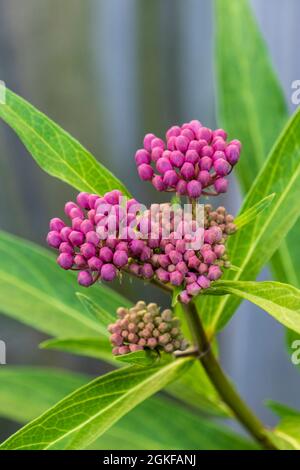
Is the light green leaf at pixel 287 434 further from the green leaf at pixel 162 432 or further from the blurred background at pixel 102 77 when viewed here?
the blurred background at pixel 102 77

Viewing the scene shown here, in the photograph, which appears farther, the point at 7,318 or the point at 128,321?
the point at 7,318

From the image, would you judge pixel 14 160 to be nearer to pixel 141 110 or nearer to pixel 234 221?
pixel 141 110

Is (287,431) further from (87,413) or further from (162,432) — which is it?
(87,413)

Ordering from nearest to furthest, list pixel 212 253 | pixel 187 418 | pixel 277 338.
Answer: pixel 212 253 < pixel 187 418 < pixel 277 338

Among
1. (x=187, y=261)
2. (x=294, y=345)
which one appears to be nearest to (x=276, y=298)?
(x=187, y=261)

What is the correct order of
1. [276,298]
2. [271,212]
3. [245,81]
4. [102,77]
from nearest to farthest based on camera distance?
1. [276,298]
2. [271,212]
3. [245,81]
4. [102,77]

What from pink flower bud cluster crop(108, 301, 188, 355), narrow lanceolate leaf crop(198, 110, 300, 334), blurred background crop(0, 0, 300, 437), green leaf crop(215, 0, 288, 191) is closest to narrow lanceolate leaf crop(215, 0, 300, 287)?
green leaf crop(215, 0, 288, 191)
